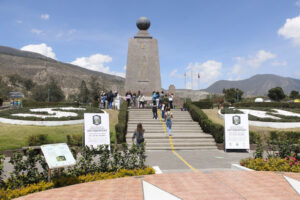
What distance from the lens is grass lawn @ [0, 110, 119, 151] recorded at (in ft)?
42.0

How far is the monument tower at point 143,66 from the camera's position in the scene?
92.9ft

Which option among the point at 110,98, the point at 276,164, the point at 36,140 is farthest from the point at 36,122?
the point at 276,164

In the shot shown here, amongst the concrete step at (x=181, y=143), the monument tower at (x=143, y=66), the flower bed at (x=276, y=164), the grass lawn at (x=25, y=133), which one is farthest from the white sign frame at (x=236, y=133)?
the monument tower at (x=143, y=66)

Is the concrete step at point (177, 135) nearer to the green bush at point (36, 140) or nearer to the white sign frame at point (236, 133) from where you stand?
the white sign frame at point (236, 133)

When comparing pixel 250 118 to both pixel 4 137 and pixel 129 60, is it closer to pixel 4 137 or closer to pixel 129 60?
pixel 129 60

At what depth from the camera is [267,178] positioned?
716cm

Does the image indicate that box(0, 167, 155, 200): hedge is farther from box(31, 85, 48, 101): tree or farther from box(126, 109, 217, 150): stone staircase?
box(31, 85, 48, 101): tree

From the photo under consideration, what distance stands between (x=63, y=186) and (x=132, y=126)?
34.7ft

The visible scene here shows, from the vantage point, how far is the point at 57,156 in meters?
6.55

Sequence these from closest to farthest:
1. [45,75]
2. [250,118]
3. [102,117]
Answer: [102,117] < [250,118] < [45,75]

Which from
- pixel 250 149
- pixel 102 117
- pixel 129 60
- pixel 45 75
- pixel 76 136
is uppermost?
pixel 45 75

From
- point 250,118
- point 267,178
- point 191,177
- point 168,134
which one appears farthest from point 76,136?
point 250,118

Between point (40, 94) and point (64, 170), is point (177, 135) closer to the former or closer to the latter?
point (64, 170)

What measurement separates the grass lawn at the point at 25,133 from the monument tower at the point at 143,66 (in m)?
11.1
